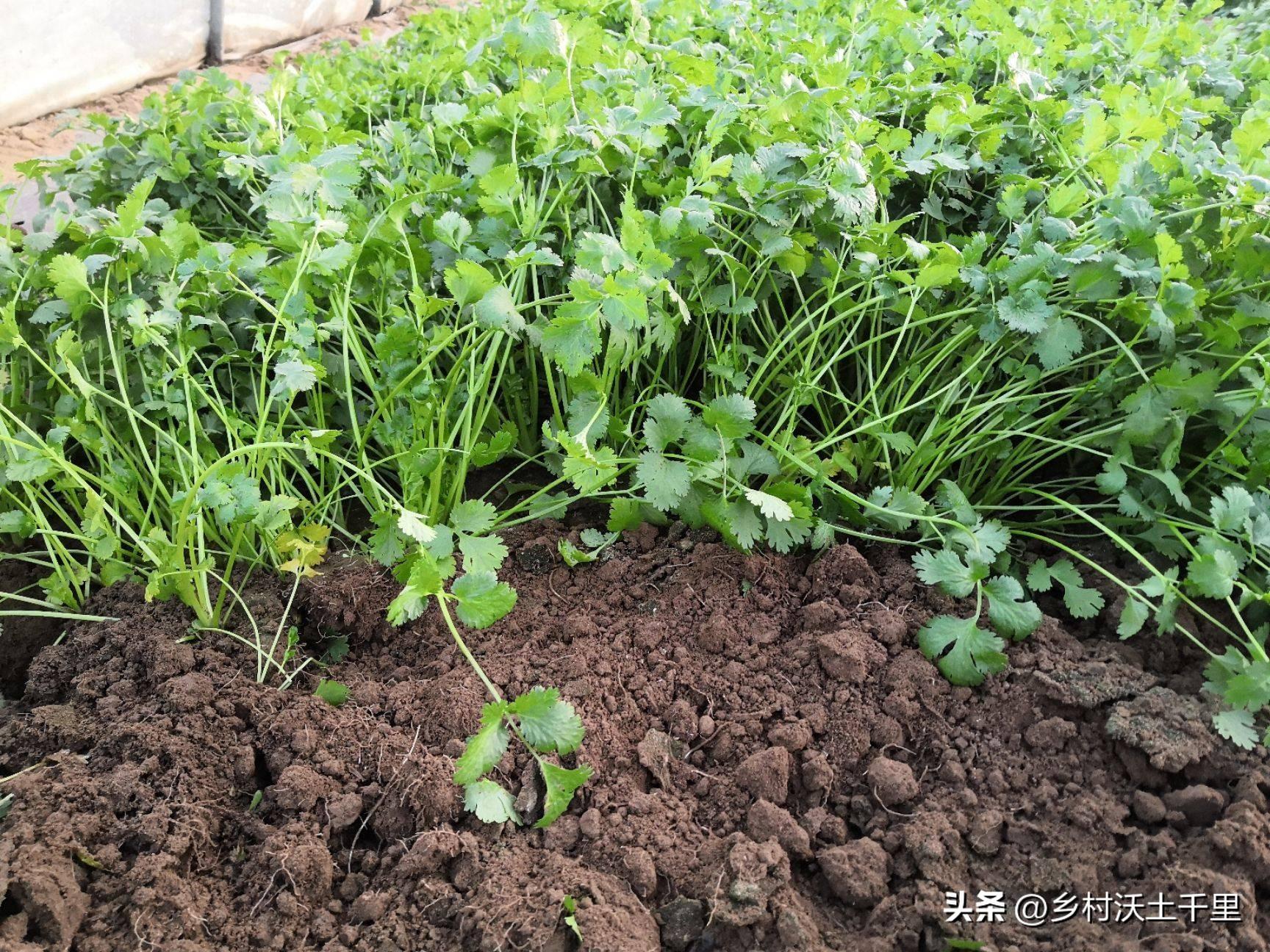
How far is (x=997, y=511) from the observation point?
1.86 metres

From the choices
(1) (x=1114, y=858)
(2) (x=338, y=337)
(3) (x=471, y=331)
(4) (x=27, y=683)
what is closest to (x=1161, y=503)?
(1) (x=1114, y=858)

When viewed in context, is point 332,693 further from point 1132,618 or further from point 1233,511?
point 1233,511

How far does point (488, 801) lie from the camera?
1.18m

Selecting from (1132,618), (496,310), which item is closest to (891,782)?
(1132,618)

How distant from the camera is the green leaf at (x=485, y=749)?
114 cm

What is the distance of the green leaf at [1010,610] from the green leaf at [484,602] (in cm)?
77

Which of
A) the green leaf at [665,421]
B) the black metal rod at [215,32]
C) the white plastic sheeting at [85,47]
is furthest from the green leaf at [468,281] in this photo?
the black metal rod at [215,32]

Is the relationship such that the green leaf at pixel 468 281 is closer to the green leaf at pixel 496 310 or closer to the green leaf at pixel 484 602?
the green leaf at pixel 496 310

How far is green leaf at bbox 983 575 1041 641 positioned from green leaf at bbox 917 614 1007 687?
0.04 meters

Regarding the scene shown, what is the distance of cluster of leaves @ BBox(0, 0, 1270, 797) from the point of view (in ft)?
4.91

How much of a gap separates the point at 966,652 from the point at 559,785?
67cm

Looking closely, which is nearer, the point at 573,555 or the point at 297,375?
the point at 297,375

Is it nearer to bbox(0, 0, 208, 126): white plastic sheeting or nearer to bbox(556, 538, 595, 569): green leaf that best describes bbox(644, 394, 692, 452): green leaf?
bbox(556, 538, 595, 569): green leaf

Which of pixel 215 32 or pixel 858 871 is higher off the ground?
pixel 215 32
